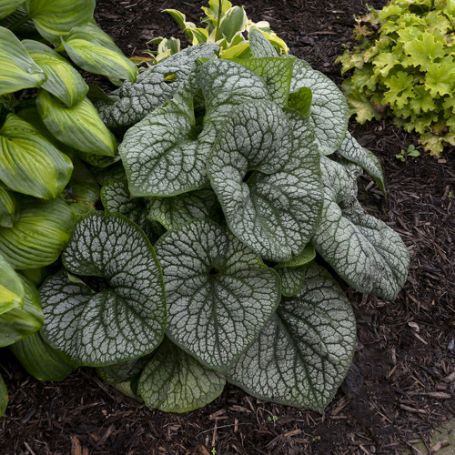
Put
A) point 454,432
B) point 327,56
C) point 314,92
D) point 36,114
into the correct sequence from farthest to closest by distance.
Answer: point 327,56 → point 314,92 → point 454,432 → point 36,114

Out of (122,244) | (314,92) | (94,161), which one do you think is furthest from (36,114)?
(314,92)

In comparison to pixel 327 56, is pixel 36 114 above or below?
above

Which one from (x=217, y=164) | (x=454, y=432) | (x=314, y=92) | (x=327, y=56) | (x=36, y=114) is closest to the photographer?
(x=217, y=164)

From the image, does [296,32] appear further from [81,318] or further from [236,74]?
[81,318]

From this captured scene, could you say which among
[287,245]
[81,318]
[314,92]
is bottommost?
[81,318]

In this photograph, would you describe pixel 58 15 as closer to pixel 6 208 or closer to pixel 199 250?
pixel 6 208

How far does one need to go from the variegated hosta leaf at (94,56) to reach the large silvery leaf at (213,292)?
664 mm

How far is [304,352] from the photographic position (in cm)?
230

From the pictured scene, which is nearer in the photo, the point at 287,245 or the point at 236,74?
the point at 287,245

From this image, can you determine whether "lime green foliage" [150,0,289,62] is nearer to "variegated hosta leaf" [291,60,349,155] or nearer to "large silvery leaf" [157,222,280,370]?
"variegated hosta leaf" [291,60,349,155]

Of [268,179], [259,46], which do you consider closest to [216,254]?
[268,179]

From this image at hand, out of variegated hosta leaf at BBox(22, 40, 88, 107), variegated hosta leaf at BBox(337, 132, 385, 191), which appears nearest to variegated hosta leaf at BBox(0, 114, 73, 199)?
variegated hosta leaf at BBox(22, 40, 88, 107)

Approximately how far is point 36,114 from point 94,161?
0.89 ft

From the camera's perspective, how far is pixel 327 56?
359cm
